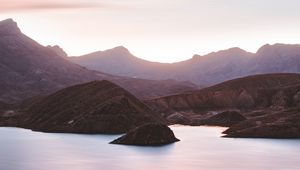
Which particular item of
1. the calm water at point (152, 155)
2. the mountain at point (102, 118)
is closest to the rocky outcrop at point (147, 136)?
the calm water at point (152, 155)

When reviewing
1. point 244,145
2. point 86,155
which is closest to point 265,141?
point 244,145

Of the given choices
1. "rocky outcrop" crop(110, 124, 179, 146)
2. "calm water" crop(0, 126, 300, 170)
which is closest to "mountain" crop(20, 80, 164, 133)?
"calm water" crop(0, 126, 300, 170)

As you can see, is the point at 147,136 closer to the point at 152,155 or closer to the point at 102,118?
the point at 152,155

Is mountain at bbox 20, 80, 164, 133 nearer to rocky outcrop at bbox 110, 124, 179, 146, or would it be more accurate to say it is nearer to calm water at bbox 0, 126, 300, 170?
calm water at bbox 0, 126, 300, 170

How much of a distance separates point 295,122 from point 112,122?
196 feet

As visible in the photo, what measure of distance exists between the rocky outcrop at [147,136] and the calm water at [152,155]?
323 centimetres

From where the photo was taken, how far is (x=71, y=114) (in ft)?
645

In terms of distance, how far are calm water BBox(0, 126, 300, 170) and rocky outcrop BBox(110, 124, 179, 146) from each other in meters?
3.23

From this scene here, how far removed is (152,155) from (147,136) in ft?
66.1

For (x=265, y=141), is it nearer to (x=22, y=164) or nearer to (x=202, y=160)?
(x=202, y=160)

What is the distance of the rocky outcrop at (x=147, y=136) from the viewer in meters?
130

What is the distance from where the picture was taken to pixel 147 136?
131125 millimetres

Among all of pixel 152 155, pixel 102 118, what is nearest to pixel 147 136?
pixel 152 155

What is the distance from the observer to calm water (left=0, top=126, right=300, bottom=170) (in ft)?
315
